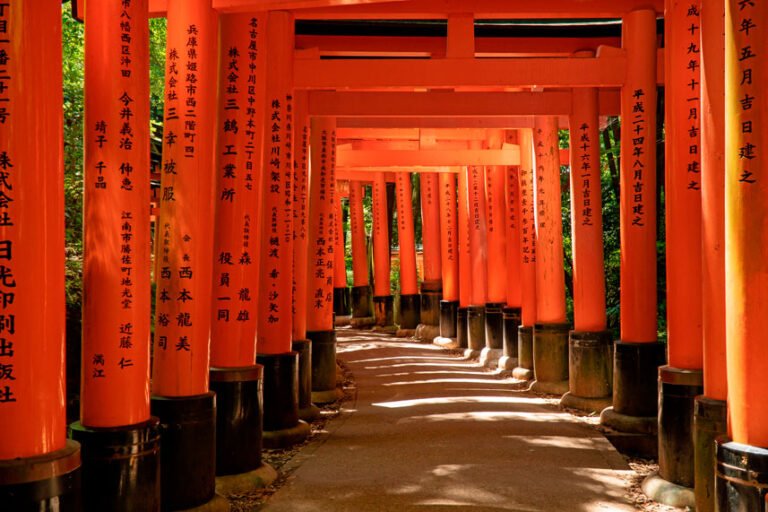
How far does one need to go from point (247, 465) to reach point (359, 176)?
51.3 ft

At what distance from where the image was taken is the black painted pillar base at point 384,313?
22.5 m

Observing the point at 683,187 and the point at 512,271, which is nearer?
the point at 683,187

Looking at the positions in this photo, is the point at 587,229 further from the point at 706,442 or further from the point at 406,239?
the point at 406,239

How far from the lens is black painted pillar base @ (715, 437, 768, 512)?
3877 mm

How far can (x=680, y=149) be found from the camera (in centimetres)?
656

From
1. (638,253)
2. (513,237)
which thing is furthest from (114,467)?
(513,237)

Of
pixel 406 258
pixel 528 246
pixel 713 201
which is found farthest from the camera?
pixel 406 258

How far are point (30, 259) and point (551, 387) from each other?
8877 mm

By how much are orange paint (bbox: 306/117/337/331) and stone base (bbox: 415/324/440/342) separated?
841cm

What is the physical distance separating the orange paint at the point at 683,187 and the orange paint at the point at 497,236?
27.1 feet

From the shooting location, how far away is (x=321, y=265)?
11609mm

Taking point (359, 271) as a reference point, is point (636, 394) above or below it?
below

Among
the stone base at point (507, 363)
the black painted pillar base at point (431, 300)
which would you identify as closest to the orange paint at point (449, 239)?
the black painted pillar base at point (431, 300)

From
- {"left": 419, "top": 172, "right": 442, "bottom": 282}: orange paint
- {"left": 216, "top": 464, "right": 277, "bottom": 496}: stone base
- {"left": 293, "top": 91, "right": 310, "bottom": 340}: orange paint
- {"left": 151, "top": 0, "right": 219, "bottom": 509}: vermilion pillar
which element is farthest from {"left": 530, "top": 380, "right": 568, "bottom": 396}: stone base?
{"left": 419, "top": 172, "right": 442, "bottom": 282}: orange paint
